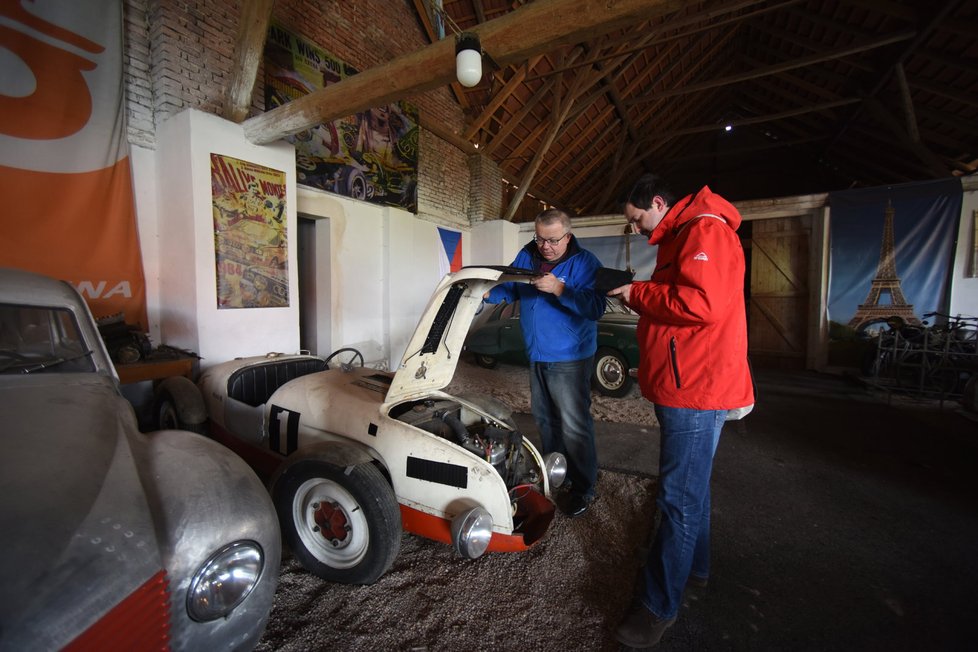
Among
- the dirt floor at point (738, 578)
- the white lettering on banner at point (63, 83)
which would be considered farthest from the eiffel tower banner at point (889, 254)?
the white lettering on banner at point (63, 83)

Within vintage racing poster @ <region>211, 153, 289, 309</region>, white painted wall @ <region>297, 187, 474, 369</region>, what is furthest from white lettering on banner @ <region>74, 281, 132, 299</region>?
white painted wall @ <region>297, 187, 474, 369</region>

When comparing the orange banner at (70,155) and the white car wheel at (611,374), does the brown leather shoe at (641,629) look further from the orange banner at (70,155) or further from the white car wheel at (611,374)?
the orange banner at (70,155)

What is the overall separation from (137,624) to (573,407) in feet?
7.09

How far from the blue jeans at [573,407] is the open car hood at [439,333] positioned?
72cm

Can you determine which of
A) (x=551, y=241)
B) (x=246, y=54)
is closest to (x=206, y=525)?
(x=551, y=241)

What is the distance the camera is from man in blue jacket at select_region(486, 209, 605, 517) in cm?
248

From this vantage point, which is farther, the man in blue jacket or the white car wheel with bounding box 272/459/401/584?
the man in blue jacket

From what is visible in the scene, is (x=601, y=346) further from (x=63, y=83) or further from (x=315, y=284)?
(x=63, y=83)

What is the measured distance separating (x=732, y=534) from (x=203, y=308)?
16.3 feet

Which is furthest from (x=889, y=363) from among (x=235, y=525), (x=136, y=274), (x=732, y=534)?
(x=136, y=274)

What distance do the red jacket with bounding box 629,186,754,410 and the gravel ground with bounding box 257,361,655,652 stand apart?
109cm

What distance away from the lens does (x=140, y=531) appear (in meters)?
1.03

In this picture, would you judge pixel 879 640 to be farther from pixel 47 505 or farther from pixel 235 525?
pixel 47 505

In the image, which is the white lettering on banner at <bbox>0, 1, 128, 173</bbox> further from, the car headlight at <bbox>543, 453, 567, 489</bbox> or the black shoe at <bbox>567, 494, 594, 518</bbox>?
the black shoe at <bbox>567, 494, 594, 518</bbox>
